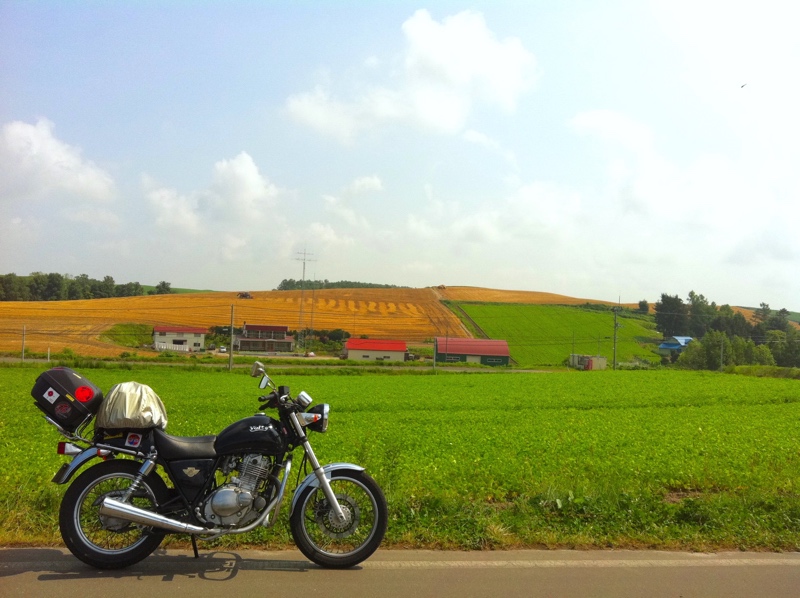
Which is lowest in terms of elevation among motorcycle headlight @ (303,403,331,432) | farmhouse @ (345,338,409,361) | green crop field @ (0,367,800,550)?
farmhouse @ (345,338,409,361)

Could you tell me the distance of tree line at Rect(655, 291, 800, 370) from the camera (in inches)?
2840

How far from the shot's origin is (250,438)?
4.72m

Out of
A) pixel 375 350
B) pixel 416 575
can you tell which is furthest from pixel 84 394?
pixel 375 350

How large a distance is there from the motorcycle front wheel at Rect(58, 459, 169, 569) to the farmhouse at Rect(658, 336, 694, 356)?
264 ft

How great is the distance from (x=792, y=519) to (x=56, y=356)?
5290 centimetres

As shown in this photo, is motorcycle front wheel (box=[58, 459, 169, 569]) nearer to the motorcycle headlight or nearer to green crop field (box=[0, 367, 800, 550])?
green crop field (box=[0, 367, 800, 550])

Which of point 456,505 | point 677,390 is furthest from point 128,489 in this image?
point 677,390

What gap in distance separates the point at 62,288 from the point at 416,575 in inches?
3550

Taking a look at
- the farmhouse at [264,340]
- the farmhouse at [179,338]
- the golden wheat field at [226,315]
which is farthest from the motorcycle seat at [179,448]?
the farmhouse at [264,340]

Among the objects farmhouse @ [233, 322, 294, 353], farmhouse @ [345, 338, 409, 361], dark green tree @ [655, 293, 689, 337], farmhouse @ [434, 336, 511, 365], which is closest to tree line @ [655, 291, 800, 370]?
dark green tree @ [655, 293, 689, 337]

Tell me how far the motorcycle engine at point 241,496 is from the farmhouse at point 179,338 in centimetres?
5738

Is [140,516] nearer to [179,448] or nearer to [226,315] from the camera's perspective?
[179,448]

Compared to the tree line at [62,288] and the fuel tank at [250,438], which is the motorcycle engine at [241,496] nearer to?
the fuel tank at [250,438]

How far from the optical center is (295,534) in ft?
15.5
